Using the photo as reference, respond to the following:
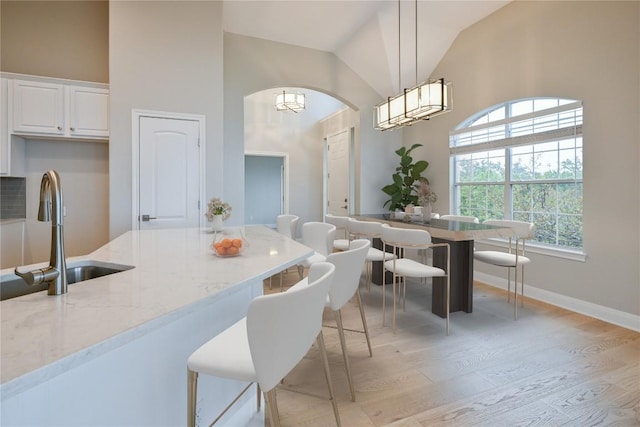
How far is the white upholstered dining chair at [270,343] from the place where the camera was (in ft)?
2.84

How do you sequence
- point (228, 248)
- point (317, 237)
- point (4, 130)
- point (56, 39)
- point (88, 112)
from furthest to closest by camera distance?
point (56, 39) → point (88, 112) → point (4, 130) → point (317, 237) → point (228, 248)

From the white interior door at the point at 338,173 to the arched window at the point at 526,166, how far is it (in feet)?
7.01

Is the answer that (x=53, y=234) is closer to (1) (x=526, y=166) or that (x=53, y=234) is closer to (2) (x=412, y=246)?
(2) (x=412, y=246)

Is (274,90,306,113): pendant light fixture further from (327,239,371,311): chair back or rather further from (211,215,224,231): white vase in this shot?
(327,239,371,311): chair back

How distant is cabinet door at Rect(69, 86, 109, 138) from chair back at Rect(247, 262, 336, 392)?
3589mm

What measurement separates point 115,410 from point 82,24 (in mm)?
4404

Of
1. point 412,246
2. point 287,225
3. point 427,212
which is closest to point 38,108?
point 287,225

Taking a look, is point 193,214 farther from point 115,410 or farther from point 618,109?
point 618,109

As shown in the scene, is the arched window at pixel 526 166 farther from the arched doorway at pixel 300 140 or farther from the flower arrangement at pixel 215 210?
the flower arrangement at pixel 215 210

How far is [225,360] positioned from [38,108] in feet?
12.2

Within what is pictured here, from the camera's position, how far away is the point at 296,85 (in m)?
5.01

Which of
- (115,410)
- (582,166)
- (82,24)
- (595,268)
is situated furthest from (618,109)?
(82,24)

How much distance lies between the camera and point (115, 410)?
39.4 inches

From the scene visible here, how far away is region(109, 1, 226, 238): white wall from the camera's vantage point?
133 inches
